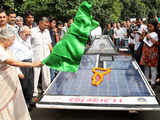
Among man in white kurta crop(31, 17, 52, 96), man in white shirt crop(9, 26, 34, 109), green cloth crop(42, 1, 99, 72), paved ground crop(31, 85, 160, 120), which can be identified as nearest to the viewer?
green cloth crop(42, 1, 99, 72)

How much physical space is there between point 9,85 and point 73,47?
944mm

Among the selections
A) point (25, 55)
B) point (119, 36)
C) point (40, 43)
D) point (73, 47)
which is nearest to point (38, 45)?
point (40, 43)

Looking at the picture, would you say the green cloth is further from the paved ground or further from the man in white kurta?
the man in white kurta

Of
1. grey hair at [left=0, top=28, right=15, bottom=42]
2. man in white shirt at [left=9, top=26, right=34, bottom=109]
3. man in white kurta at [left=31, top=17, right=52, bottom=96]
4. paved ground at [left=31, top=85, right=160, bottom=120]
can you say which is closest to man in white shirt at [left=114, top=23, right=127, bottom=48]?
man in white kurta at [left=31, top=17, right=52, bottom=96]

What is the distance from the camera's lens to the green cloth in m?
2.41

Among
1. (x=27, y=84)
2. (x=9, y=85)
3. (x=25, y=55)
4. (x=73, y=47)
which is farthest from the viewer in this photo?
(x=27, y=84)

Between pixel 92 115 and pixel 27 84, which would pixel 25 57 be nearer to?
pixel 27 84

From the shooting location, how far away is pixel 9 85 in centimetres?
261

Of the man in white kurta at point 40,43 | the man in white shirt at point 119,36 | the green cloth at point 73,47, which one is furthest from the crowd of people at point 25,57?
the man in white shirt at point 119,36

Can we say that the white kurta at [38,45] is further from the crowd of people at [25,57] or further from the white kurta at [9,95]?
the white kurta at [9,95]

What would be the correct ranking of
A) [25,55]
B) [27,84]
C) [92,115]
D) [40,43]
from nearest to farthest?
→ [92,115], [25,55], [27,84], [40,43]

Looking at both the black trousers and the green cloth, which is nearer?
the green cloth

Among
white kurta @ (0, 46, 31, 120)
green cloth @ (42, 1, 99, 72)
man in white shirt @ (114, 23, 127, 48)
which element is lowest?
man in white shirt @ (114, 23, 127, 48)

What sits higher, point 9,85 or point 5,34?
point 5,34
